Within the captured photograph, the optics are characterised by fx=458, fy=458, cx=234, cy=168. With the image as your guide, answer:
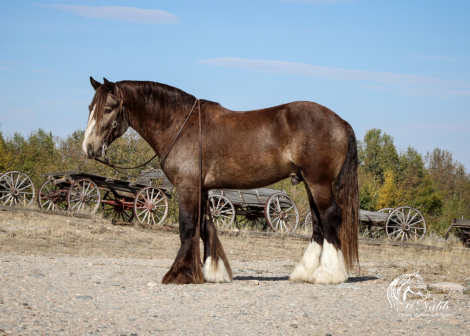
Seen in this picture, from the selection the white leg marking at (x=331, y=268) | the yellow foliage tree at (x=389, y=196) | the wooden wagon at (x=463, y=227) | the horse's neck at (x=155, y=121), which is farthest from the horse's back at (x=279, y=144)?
the yellow foliage tree at (x=389, y=196)

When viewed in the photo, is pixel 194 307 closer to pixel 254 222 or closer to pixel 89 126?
pixel 89 126

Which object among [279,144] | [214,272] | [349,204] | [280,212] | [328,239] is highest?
[279,144]

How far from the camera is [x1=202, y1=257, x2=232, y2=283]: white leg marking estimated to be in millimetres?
4957

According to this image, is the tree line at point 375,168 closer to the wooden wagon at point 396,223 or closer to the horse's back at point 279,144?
the wooden wagon at point 396,223

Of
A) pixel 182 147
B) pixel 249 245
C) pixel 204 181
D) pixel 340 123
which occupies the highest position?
pixel 340 123

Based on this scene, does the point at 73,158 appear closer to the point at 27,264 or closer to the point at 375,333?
the point at 27,264

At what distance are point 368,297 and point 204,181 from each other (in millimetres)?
2020

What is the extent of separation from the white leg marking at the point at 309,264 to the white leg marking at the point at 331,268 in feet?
0.55

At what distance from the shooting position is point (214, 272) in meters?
4.98

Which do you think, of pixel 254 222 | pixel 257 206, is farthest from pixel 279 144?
pixel 254 222

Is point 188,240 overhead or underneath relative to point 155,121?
underneath

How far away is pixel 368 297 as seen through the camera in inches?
168

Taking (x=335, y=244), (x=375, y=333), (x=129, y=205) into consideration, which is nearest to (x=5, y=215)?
(x=129, y=205)

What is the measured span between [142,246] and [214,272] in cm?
537
